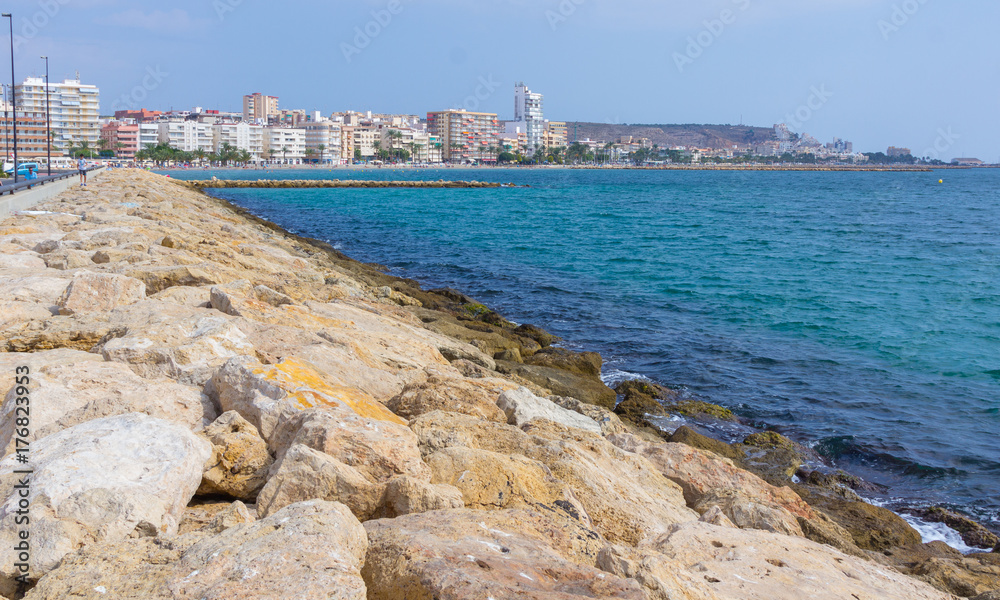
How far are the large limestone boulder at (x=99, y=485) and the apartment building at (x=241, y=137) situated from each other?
139 m

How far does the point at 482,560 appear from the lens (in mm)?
3070

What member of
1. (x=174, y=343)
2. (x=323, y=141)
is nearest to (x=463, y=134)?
(x=323, y=141)

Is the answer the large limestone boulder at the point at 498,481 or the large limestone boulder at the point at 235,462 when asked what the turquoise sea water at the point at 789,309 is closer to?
the large limestone boulder at the point at 498,481

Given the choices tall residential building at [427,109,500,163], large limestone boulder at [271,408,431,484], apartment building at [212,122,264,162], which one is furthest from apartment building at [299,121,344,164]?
large limestone boulder at [271,408,431,484]

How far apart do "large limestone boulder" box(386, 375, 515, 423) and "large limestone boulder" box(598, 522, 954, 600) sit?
1935mm

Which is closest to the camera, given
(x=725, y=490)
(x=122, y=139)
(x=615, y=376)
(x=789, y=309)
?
(x=725, y=490)

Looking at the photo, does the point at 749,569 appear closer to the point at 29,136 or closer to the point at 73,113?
the point at 29,136

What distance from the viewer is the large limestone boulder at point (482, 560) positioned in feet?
9.43

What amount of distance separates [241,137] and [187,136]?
972 centimetres

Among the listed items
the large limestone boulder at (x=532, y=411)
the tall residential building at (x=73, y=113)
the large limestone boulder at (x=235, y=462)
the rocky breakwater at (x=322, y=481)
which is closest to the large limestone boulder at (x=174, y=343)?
the rocky breakwater at (x=322, y=481)

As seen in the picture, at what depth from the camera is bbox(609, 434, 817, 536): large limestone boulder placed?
16.7 feet

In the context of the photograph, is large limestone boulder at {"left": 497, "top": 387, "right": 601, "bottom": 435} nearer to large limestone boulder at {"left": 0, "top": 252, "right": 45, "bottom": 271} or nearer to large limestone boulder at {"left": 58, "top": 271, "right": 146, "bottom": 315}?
large limestone boulder at {"left": 58, "top": 271, "right": 146, "bottom": 315}

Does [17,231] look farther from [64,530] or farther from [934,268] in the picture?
[934,268]

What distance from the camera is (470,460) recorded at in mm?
4258
